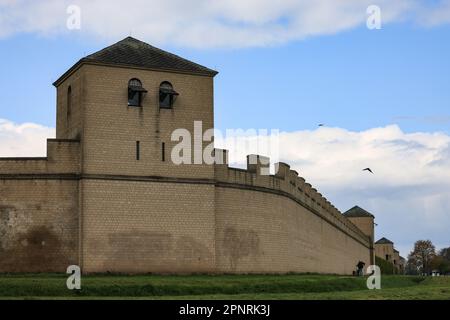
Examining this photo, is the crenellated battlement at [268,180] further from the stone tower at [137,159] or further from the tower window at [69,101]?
the tower window at [69,101]

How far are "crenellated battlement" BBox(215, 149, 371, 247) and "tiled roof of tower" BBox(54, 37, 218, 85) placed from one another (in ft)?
14.3

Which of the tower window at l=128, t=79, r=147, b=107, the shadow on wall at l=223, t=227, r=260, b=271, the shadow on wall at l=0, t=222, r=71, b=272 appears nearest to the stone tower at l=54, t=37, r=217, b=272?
the tower window at l=128, t=79, r=147, b=107

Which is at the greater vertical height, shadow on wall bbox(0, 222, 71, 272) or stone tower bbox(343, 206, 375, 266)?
stone tower bbox(343, 206, 375, 266)

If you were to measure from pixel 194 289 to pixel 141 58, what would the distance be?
1357 centimetres

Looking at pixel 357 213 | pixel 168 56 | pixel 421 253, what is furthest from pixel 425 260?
pixel 168 56

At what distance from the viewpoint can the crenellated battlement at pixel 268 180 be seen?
45.2 metres

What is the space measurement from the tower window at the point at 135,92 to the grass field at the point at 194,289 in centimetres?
834

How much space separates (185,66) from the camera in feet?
144

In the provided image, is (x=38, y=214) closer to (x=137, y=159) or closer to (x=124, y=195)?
(x=124, y=195)

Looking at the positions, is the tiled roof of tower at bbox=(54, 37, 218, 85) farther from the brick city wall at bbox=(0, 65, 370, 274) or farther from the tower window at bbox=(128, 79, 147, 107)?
the tower window at bbox=(128, 79, 147, 107)

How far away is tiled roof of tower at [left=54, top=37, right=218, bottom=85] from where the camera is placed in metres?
42.2

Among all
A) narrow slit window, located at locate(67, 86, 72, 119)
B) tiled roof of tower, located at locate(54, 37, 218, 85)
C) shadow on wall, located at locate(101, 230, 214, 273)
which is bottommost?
shadow on wall, located at locate(101, 230, 214, 273)
